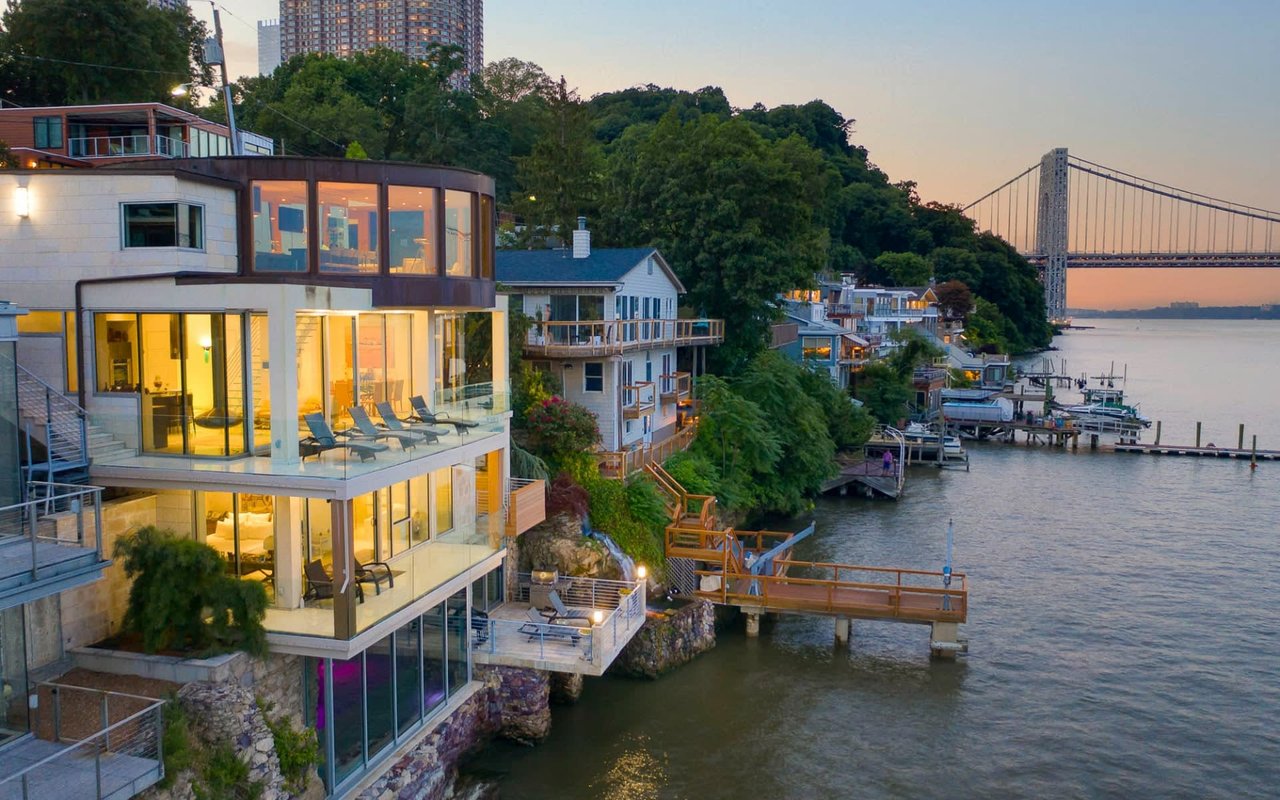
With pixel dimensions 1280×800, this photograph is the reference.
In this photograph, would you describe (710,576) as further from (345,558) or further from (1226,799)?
(345,558)

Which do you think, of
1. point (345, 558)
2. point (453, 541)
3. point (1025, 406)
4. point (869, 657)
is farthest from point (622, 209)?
point (1025, 406)

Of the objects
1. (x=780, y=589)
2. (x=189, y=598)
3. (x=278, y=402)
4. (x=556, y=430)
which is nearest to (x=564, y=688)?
(x=556, y=430)

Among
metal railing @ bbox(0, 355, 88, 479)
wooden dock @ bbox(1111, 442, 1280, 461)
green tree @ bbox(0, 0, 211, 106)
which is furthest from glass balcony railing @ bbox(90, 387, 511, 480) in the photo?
wooden dock @ bbox(1111, 442, 1280, 461)

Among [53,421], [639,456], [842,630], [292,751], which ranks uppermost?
[53,421]

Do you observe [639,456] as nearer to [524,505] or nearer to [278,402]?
[524,505]

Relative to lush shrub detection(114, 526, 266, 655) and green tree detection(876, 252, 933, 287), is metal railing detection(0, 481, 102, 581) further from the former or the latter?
green tree detection(876, 252, 933, 287)

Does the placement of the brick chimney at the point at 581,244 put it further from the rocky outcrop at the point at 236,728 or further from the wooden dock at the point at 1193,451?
the wooden dock at the point at 1193,451

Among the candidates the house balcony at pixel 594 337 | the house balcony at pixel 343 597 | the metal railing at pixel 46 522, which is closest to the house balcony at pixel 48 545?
the metal railing at pixel 46 522
